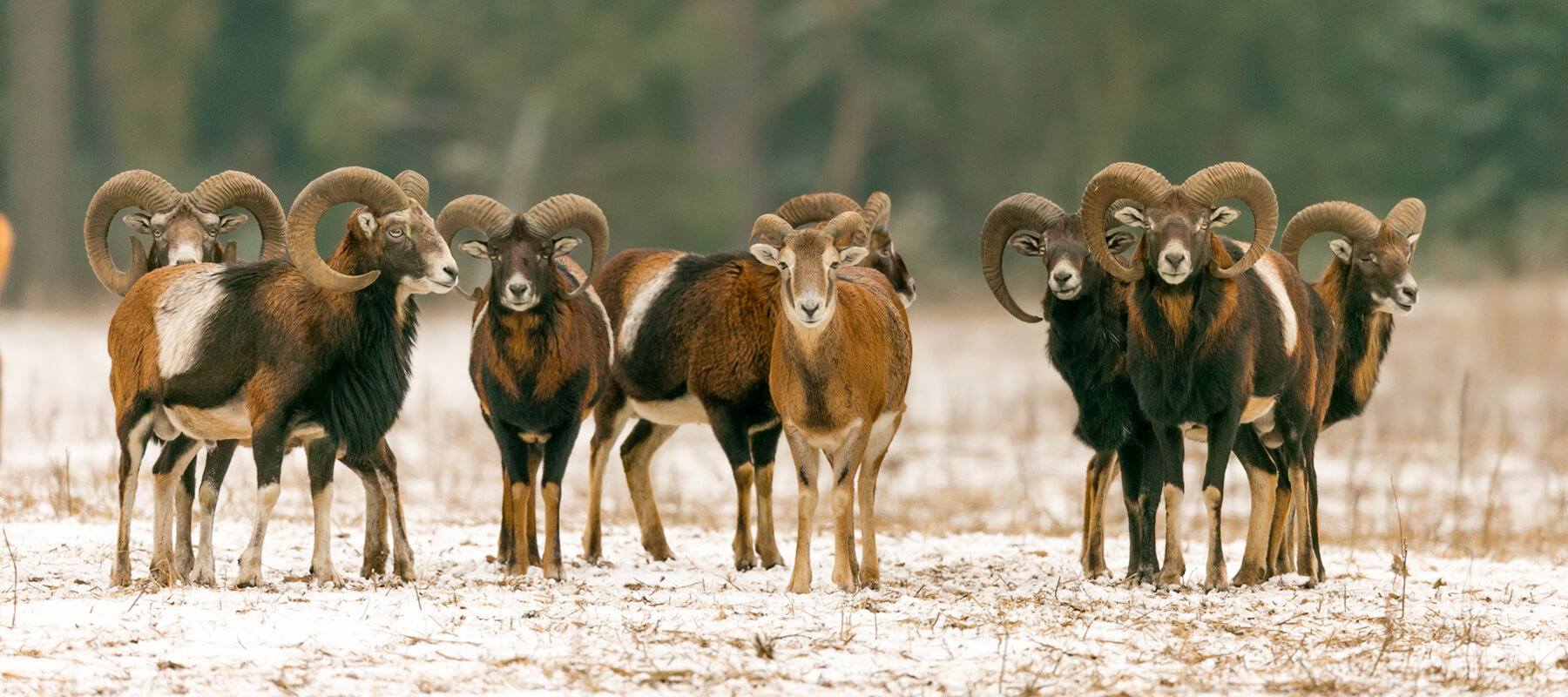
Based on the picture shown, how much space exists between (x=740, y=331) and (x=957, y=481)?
7.76 meters

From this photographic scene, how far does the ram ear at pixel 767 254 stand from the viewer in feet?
34.0

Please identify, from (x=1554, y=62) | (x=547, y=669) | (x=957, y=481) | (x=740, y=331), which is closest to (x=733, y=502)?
(x=957, y=481)

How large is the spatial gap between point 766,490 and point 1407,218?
15.4ft

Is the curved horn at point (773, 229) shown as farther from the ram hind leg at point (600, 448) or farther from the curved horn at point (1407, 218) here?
the curved horn at point (1407, 218)

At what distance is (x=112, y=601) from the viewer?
919 centimetres

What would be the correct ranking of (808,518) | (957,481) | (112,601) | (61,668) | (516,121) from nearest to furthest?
(61,668), (112,601), (808,518), (957,481), (516,121)

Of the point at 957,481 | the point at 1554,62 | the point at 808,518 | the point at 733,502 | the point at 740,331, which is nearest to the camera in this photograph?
the point at 808,518

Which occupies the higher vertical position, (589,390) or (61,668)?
(589,390)

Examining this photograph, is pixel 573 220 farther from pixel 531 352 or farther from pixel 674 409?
pixel 674 409

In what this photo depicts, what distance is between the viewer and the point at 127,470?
33.0 ft

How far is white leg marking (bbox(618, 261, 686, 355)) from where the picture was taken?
1198cm

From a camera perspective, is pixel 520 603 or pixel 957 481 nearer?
pixel 520 603

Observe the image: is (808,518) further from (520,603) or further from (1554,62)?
(1554,62)

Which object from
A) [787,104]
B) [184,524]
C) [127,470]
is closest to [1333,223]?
[184,524]
